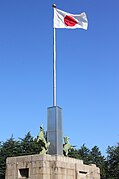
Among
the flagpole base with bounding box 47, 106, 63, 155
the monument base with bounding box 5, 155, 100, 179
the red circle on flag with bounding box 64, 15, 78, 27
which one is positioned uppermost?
the red circle on flag with bounding box 64, 15, 78, 27

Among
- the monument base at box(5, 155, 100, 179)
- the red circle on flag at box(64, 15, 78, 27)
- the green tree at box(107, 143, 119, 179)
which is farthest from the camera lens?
the green tree at box(107, 143, 119, 179)

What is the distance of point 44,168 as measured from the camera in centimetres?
2044

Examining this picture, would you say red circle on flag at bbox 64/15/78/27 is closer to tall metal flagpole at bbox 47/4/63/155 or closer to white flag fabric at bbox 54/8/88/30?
white flag fabric at bbox 54/8/88/30

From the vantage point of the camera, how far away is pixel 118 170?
49219mm

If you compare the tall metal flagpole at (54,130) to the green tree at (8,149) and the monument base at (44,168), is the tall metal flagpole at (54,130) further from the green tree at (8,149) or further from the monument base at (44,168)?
the green tree at (8,149)

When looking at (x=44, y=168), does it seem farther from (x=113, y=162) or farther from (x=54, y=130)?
(x=113, y=162)

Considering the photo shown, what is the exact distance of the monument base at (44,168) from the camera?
20.6m

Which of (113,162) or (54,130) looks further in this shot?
(113,162)

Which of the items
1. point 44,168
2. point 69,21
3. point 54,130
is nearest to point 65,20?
point 69,21

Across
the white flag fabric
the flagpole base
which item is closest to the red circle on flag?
the white flag fabric

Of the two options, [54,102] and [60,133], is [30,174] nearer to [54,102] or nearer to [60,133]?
[60,133]

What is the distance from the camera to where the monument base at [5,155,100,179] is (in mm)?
20562

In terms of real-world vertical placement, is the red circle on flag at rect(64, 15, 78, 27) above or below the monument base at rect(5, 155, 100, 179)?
above

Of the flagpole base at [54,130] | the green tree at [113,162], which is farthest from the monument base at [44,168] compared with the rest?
the green tree at [113,162]
